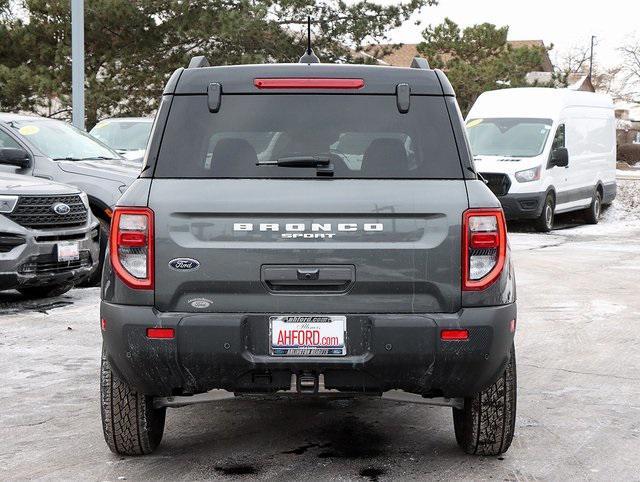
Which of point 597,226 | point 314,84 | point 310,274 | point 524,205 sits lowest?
point 597,226

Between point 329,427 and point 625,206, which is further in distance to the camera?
point 625,206

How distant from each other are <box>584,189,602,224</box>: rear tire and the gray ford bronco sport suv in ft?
56.7

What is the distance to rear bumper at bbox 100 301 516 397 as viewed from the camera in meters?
4.44

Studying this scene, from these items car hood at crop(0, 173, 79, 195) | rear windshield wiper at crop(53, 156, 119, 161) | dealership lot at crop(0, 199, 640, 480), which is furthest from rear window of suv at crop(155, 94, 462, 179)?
rear windshield wiper at crop(53, 156, 119, 161)

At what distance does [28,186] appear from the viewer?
32.7ft

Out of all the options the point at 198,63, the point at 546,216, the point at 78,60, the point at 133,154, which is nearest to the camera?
the point at 198,63

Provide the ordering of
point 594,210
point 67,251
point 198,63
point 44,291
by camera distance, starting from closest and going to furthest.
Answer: point 198,63
point 67,251
point 44,291
point 594,210

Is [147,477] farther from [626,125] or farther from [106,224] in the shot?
[626,125]

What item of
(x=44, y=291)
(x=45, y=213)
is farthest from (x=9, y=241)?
(x=44, y=291)

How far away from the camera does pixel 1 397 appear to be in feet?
21.3

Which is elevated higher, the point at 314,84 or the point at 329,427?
the point at 314,84

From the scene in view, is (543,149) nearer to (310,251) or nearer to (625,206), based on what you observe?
(625,206)

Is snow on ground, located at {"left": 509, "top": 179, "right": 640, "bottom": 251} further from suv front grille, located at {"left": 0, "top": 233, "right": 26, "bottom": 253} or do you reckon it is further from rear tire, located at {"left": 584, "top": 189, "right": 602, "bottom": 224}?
suv front grille, located at {"left": 0, "top": 233, "right": 26, "bottom": 253}

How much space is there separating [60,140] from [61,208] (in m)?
2.34
